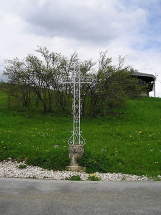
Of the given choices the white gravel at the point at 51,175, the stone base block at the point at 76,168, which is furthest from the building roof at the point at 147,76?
the white gravel at the point at 51,175

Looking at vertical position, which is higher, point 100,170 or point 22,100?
point 22,100

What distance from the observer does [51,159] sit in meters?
9.31

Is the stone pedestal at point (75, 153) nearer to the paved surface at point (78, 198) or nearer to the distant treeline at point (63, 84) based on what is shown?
the paved surface at point (78, 198)

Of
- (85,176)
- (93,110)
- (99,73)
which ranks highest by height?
(99,73)

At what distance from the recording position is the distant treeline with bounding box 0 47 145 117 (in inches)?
806

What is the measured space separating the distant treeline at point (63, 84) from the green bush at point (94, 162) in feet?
37.7

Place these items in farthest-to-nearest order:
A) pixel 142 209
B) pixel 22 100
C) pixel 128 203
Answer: pixel 22 100
pixel 128 203
pixel 142 209

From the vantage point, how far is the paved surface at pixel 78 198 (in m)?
4.74

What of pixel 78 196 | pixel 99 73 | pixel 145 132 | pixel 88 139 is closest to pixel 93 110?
pixel 99 73

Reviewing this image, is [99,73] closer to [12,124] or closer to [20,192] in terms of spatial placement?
[12,124]

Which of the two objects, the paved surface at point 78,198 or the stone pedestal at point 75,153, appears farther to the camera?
the stone pedestal at point 75,153

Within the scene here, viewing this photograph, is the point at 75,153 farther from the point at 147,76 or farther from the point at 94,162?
the point at 147,76

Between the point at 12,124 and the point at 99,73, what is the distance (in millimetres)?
8757

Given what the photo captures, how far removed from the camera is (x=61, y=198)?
543cm
